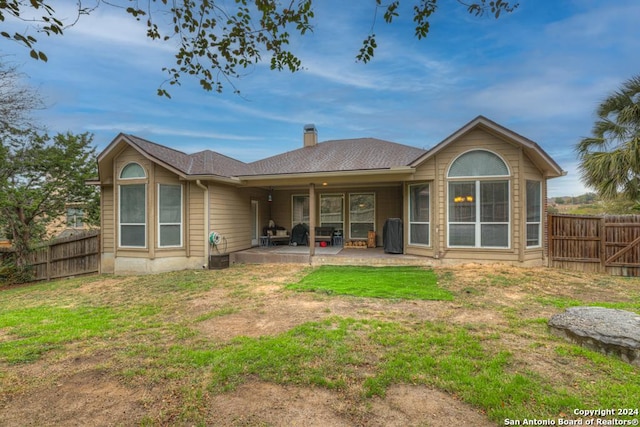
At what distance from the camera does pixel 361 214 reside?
12172 millimetres

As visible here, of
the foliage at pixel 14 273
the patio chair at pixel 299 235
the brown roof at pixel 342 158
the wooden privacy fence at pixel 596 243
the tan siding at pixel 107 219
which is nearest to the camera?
the wooden privacy fence at pixel 596 243

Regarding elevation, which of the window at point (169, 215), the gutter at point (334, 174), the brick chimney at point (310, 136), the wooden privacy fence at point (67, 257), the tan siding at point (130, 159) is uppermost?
the brick chimney at point (310, 136)

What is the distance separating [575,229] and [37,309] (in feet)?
41.8

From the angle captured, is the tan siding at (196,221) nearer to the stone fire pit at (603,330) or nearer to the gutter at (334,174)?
the gutter at (334,174)

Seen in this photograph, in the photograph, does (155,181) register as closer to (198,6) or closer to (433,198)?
(198,6)

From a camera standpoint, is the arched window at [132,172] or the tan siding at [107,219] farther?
the tan siding at [107,219]

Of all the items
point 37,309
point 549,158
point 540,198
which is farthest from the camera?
point 540,198

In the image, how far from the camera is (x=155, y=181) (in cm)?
902

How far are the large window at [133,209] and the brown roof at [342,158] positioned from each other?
3611 mm

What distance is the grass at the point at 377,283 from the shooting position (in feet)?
19.0

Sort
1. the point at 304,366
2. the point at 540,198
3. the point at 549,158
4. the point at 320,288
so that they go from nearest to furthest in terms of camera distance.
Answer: the point at 304,366 < the point at 320,288 < the point at 549,158 < the point at 540,198

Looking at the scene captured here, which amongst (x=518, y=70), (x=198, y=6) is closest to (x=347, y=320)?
(x=198, y=6)

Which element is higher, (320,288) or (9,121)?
(9,121)

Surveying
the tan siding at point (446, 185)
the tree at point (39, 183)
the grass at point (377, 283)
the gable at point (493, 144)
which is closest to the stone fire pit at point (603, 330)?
the grass at point (377, 283)
